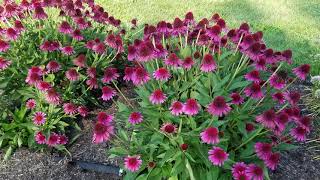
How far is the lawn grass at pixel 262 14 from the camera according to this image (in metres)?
6.40

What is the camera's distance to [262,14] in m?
7.41

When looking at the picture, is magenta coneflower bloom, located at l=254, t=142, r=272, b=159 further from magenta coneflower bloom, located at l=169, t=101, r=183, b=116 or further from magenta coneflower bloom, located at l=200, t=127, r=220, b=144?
magenta coneflower bloom, located at l=169, t=101, r=183, b=116

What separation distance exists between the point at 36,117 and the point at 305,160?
2268mm

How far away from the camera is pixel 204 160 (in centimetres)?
281

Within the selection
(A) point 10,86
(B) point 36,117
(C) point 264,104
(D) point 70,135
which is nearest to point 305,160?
(C) point 264,104

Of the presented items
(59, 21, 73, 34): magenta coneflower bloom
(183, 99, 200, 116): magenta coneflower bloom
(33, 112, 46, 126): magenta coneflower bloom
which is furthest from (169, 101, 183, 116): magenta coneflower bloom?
(59, 21, 73, 34): magenta coneflower bloom

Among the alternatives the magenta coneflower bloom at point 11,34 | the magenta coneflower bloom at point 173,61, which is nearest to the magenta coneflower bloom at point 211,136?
the magenta coneflower bloom at point 173,61

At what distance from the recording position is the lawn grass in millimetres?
6402

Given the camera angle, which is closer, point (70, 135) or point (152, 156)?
point (152, 156)

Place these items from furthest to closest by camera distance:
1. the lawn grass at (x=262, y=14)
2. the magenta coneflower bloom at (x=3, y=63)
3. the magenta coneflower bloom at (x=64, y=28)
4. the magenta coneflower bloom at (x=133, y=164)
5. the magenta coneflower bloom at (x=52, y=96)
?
the lawn grass at (x=262, y=14), the magenta coneflower bloom at (x=64, y=28), the magenta coneflower bloom at (x=3, y=63), the magenta coneflower bloom at (x=52, y=96), the magenta coneflower bloom at (x=133, y=164)

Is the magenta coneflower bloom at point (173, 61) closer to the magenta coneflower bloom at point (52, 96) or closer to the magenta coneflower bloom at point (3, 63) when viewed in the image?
→ the magenta coneflower bloom at point (52, 96)

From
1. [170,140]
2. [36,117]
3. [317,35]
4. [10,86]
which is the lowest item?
[170,140]

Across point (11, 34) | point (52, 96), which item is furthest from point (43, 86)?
point (11, 34)

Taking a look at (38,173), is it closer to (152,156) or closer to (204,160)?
(152,156)
